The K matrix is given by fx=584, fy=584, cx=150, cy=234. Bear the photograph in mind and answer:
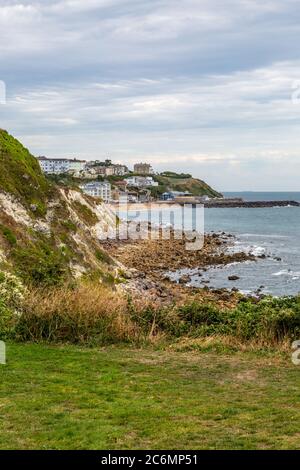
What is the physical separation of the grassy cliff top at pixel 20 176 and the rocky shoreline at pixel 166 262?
7949 millimetres

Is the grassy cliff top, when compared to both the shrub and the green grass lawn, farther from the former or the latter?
the green grass lawn

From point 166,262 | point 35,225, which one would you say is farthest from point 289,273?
point 35,225

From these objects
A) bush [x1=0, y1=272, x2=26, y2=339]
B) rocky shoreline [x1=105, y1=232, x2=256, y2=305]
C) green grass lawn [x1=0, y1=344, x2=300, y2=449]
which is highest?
bush [x1=0, y1=272, x2=26, y2=339]

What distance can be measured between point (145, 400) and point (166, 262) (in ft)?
146

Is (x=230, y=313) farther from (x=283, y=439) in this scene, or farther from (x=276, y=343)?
(x=283, y=439)

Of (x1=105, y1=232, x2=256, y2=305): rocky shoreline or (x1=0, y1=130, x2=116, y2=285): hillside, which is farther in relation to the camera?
(x1=105, y1=232, x2=256, y2=305): rocky shoreline

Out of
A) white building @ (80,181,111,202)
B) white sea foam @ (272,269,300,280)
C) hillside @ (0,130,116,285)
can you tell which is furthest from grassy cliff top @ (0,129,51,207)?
white building @ (80,181,111,202)

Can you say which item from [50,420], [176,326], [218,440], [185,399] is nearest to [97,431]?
[50,420]

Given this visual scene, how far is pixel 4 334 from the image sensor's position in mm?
15047

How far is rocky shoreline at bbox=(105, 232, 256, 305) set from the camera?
37.2 metres

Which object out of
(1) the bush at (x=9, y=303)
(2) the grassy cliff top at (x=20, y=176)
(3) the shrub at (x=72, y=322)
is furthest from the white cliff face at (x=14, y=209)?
(3) the shrub at (x=72, y=322)

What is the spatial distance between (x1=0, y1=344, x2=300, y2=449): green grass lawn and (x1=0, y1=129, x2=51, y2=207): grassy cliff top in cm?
2296

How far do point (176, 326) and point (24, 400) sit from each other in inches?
271

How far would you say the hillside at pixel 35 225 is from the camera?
30.6 metres
